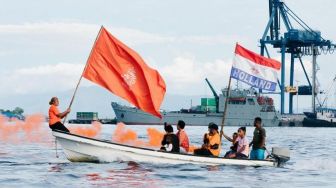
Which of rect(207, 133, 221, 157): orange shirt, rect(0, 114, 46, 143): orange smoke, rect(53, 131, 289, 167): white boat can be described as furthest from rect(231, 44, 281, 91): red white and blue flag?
rect(0, 114, 46, 143): orange smoke

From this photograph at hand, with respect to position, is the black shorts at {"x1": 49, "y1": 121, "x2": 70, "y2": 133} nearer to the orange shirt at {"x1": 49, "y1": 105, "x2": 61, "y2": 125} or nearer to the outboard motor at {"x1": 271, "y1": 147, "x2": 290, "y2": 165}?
the orange shirt at {"x1": 49, "y1": 105, "x2": 61, "y2": 125}

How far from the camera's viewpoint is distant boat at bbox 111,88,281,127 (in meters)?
156

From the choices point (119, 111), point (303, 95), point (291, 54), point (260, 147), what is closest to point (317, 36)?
point (291, 54)

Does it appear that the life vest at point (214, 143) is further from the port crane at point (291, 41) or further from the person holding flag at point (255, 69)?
the port crane at point (291, 41)

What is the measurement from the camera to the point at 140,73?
2614 centimetres

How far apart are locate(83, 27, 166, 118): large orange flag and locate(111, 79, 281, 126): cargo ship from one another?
126 meters

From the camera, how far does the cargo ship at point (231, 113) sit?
15588 cm

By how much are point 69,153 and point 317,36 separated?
4961 inches

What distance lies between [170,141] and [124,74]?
3.22 m

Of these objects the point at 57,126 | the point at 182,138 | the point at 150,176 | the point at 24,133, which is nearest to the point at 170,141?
the point at 182,138

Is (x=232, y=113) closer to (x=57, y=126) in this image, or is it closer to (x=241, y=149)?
(x=241, y=149)

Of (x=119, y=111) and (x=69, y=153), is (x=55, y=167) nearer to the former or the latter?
(x=69, y=153)

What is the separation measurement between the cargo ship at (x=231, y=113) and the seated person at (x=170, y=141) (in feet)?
411

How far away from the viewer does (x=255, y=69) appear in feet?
96.1
